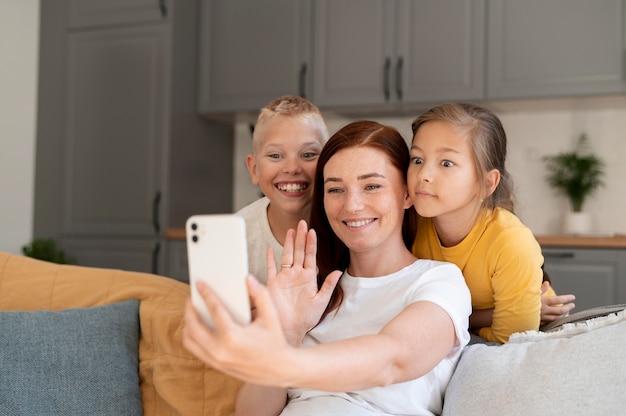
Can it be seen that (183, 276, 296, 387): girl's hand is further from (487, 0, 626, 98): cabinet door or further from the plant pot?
the plant pot

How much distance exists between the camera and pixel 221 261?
0.89 meters

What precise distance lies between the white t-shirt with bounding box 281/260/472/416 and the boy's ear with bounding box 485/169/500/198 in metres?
0.23

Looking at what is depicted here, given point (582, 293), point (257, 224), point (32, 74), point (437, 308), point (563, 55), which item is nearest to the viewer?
point (437, 308)

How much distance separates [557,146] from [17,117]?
3.08 meters

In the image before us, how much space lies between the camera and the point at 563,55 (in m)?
3.38

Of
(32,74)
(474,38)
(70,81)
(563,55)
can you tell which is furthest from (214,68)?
(563,55)

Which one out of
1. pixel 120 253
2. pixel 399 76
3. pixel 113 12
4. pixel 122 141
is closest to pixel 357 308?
pixel 399 76

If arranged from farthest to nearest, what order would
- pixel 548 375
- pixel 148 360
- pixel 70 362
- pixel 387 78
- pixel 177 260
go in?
pixel 177 260 < pixel 387 78 < pixel 148 360 < pixel 70 362 < pixel 548 375

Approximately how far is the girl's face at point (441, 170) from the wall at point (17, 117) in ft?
10.7

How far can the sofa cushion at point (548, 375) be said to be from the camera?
3.60ft

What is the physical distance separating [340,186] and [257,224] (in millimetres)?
591

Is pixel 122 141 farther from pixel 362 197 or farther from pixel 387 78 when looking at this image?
pixel 362 197

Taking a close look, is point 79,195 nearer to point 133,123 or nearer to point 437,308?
point 133,123

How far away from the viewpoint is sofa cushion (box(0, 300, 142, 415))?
1.47 meters
